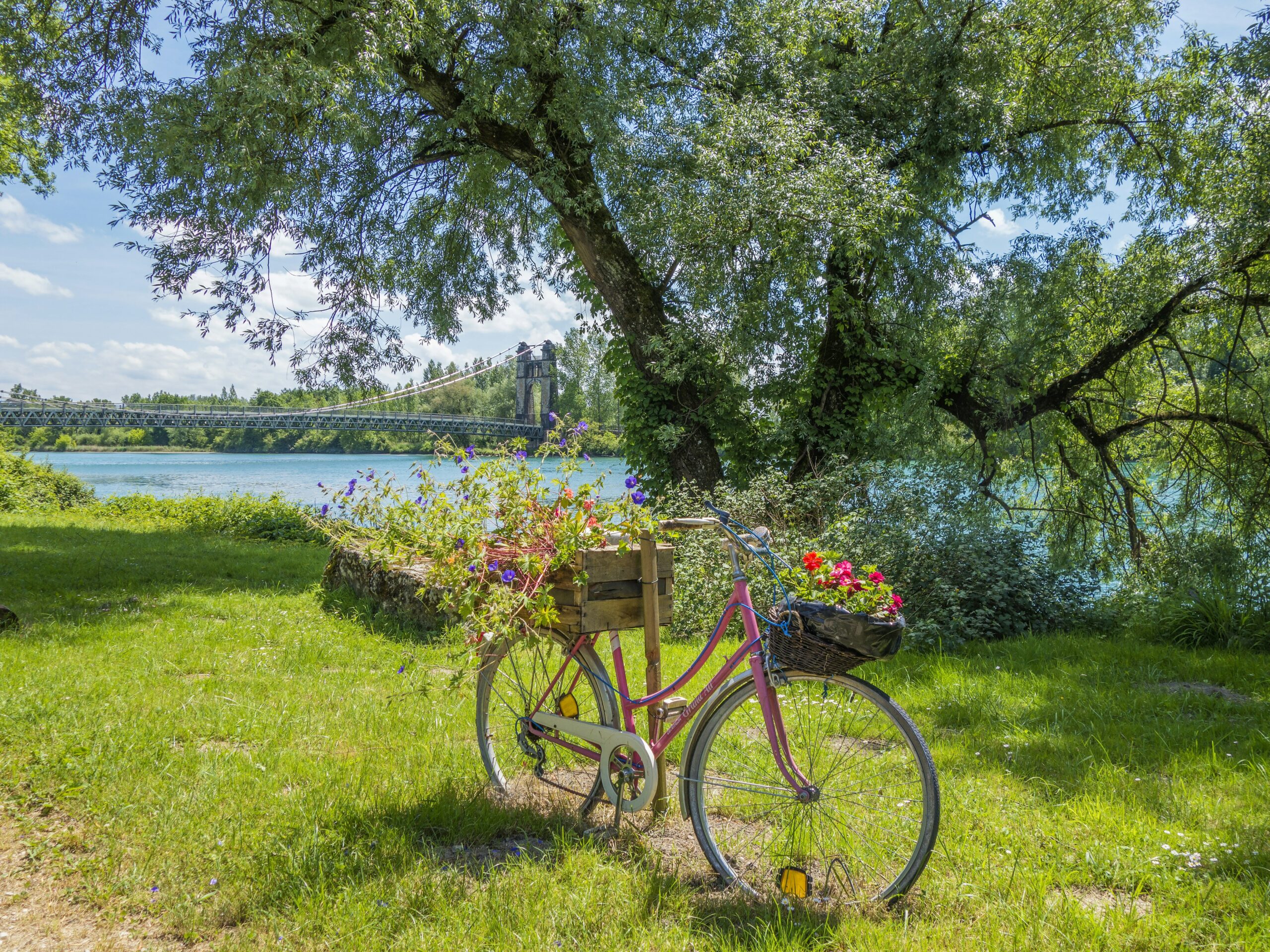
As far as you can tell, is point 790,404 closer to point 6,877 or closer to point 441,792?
point 441,792

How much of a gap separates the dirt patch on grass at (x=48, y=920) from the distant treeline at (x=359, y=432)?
373 inches

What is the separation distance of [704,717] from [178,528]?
13.7 metres

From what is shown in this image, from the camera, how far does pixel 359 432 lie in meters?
21.0

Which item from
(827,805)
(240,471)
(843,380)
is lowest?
(240,471)

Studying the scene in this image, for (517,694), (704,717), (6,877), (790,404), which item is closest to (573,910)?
(704,717)

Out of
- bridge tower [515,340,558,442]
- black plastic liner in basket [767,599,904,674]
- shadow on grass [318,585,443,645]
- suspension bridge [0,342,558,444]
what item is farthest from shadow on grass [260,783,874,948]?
suspension bridge [0,342,558,444]

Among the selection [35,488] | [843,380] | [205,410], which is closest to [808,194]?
[843,380]

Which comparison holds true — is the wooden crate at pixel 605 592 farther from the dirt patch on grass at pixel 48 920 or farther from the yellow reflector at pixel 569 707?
the dirt patch on grass at pixel 48 920

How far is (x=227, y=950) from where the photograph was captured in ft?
7.21

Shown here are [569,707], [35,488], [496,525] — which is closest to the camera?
[496,525]

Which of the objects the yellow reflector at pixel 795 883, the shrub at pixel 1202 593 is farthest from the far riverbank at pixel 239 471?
the shrub at pixel 1202 593

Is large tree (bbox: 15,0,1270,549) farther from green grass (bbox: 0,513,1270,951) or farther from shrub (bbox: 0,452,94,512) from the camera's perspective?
shrub (bbox: 0,452,94,512)

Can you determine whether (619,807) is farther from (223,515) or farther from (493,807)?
(223,515)

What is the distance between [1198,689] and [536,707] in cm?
390
